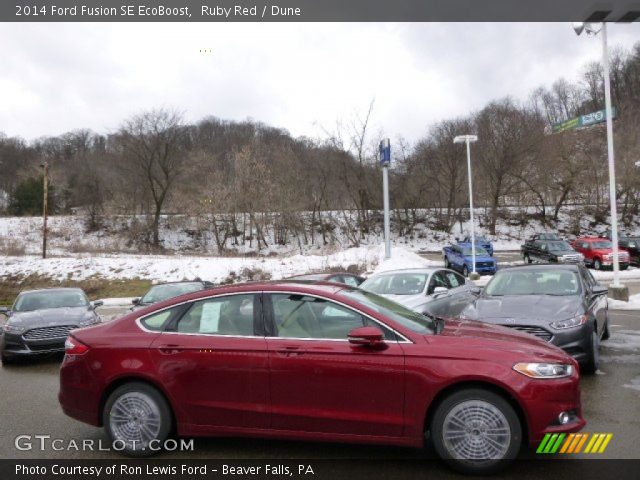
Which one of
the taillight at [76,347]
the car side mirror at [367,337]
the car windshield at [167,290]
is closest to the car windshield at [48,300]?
the car windshield at [167,290]

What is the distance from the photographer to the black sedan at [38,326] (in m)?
10.1

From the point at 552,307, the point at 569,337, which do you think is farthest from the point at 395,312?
the point at 552,307

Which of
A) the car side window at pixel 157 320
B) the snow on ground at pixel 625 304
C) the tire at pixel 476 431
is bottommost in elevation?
Answer: the snow on ground at pixel 625 304

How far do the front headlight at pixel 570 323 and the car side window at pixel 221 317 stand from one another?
4.49 meters

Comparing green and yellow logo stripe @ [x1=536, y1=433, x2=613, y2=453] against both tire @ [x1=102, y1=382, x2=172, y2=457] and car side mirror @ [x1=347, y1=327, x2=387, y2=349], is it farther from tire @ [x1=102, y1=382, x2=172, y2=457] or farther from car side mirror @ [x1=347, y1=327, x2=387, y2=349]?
tire @ [x1=102, y1=382, x2=172, y2=457]

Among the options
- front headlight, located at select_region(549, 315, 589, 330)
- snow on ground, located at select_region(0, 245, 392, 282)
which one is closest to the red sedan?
front headlight, located at select_region(549, 315, 589, 330)

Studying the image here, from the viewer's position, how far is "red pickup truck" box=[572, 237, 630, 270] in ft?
95.4

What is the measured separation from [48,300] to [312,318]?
9445mm

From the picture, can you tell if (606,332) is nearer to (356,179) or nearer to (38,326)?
(38,326)

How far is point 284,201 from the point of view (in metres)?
52.8

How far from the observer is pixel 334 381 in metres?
4.41

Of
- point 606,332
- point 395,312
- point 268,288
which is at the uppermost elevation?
point 268,288

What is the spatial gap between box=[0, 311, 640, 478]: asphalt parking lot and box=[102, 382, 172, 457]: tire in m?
0.20

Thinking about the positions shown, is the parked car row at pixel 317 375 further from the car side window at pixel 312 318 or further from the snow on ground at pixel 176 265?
the snow on ground at pixel 176 265
